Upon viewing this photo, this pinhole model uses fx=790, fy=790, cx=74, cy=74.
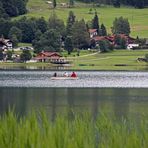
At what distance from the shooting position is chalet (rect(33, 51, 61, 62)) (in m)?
140

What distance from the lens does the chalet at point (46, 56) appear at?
461ft

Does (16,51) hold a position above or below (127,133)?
below

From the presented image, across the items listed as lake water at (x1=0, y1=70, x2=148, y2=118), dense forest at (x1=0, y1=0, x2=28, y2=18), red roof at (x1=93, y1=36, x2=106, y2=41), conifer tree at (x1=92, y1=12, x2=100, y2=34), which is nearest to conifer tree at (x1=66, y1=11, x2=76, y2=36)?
red roof at (x1=93, y1=36, x2=106, y2=41)

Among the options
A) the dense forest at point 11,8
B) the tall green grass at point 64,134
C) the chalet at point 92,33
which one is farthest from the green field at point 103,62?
the tall green grass at point 64,134

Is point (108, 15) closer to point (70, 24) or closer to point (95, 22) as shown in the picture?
point (95, 22)

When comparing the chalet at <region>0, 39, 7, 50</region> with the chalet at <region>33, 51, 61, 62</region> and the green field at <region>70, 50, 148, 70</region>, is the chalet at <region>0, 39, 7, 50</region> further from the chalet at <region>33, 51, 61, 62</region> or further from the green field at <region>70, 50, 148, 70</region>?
the green field at <region>70, 50, 148, 70</region>

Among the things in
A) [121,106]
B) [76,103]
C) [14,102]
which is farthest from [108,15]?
[121,106]

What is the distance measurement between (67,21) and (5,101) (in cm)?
12223

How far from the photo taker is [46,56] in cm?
14138

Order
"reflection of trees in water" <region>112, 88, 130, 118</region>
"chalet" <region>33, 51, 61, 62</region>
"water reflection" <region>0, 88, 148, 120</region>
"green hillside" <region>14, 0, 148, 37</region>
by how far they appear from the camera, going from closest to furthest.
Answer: "reflection of trees in water" <region>112, 88, 130, 118</region>, "water reflection" <region>0, 88, 148, 120</region>, "chalet" <region>33, 51, 61, 62</region>, "green hillside" <region>14, 0, 148, 37</region>

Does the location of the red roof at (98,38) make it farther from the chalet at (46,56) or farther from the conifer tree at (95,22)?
the chalet at (46,56)

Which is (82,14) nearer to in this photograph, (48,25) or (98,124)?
(48,25)

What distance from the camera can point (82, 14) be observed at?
192m

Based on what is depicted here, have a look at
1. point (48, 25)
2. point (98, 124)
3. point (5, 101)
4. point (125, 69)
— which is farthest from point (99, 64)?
point (98, 124)
